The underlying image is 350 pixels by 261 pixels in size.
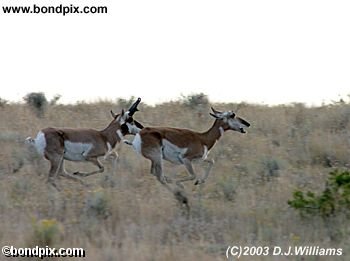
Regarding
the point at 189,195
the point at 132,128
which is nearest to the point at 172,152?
the point at 132,128

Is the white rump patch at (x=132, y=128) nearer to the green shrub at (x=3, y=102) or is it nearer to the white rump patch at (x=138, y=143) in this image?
the white rump patch at (x=138, y=143)

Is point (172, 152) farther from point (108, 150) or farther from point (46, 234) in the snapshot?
point (46, 234)

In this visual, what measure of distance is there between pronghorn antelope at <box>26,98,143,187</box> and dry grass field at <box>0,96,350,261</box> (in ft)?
1.28

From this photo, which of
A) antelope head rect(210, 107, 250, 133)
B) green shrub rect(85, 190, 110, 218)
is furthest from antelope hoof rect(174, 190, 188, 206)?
antelope head rect(210, 107, 250, 133)

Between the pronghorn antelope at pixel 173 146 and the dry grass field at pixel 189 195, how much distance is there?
1.07ft

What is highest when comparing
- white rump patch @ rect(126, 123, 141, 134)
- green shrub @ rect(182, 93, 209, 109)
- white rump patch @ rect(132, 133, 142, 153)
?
green shrub @ rect(182, 93, 209, 109)

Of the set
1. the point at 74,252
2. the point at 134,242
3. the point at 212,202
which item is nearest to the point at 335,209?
the point at 212,202

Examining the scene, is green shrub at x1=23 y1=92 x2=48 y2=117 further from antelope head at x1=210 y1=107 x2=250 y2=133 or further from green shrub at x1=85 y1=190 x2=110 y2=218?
green shrub at x1=85 y1=190 x2=110 y2=218

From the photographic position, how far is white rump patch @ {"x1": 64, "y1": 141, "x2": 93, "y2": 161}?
15680mm

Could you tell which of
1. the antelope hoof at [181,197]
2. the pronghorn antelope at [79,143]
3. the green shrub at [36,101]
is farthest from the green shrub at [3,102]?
the antelope hoof at [181,197]

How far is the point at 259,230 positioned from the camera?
11688 millimetres

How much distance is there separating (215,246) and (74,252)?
175cm

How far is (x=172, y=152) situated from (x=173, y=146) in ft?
0.39

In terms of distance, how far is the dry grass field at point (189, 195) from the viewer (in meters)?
11.0
